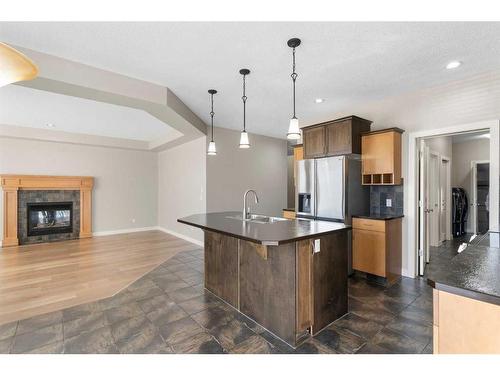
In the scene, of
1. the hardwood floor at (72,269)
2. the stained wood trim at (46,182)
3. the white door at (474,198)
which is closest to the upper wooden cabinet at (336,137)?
the hardwood floor at (72,269)

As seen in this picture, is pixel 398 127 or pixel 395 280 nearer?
pixel 395 280

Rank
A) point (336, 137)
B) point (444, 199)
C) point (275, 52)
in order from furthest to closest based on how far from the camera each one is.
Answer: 1. point (444, 199)
2. point (336, 137)
3. point (275, 52)

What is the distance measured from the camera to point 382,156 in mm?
3613

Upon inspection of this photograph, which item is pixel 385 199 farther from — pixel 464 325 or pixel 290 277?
pixel 464 325

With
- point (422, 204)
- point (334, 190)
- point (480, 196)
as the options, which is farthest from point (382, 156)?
point (480, 196)

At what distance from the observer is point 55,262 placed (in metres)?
4.43

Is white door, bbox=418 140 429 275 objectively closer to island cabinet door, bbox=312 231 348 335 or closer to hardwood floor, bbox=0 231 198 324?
island cabinet door, bbox=312 231 348 335

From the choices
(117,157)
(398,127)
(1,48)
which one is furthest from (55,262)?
(398,127)

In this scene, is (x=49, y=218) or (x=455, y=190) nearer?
(x=49, y=218)

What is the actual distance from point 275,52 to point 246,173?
3634mm

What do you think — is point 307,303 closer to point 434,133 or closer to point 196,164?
point 434,133

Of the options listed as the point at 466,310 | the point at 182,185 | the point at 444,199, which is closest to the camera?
the point at 466,310
